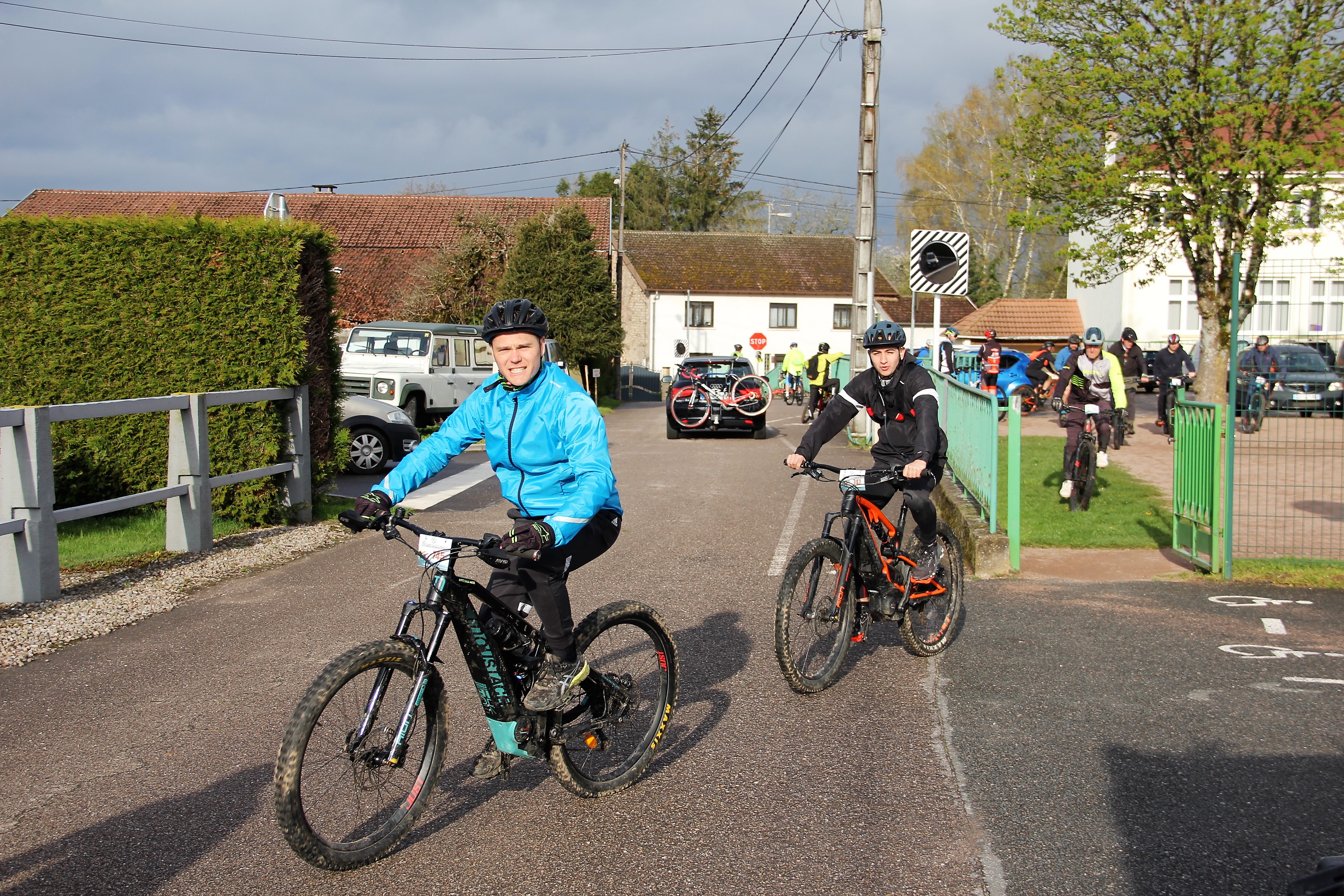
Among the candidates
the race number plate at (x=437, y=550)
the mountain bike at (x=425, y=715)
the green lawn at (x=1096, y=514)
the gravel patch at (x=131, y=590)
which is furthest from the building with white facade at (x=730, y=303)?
the race number plate at (x=437, y=550)

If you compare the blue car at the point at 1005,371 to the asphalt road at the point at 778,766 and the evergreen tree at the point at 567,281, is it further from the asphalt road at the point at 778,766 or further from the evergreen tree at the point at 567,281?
the asphalt road at the point at 778,766

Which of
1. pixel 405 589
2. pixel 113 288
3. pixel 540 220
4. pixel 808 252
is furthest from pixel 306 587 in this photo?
pixel 808 252

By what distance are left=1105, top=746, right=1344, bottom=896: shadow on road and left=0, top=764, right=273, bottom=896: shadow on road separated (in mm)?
3165

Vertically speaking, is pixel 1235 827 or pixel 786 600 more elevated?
pixel 786 600

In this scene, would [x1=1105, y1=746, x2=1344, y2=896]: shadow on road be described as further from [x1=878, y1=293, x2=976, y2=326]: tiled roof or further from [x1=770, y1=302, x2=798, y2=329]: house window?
[x1=770, y1=302, x2=798, y2=329]: house window

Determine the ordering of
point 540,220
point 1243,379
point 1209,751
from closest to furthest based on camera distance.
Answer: point 1209,751 < point 1243,379 < point 540,220

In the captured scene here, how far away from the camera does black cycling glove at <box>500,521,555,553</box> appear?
345cm

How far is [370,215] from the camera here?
155ft

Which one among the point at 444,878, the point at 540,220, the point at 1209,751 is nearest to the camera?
the point at 444,878

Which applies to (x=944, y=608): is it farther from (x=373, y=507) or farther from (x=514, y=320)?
(x=373, y=507)

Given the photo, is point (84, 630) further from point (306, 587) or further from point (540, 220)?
point (540, 220)

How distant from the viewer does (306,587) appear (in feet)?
26.1

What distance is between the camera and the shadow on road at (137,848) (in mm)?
3512

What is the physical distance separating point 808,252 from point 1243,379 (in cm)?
5104
